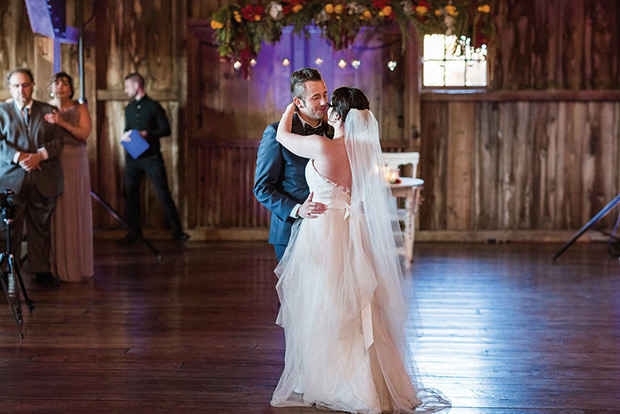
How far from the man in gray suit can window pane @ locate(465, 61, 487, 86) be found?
179 inches

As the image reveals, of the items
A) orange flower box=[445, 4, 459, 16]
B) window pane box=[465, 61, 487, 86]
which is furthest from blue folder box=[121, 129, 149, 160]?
window pane box=[465, 61, 487, 86]

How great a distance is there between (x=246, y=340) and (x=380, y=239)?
1.40 metres

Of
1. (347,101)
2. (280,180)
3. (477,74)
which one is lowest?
(280,180)

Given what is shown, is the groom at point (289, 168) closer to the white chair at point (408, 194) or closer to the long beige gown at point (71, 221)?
the white chair at point (408, 194)

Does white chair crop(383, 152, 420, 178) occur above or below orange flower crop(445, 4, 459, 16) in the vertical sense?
below

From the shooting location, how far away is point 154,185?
8.31m

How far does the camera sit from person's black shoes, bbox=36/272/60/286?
6117mm

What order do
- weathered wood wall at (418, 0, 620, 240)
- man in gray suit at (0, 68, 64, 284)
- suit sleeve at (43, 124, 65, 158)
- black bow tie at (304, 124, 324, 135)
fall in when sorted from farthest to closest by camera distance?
1. weathered wood wall at (418, 0, 620, 240)
2. suit sleeve at (43, 124, 65, 158)
3. man in gray suit at (0, 68, 64, 284)
4. black bow tie at (304, 124, 324, 135)

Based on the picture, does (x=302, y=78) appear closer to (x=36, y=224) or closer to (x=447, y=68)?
(x=36, y=224)

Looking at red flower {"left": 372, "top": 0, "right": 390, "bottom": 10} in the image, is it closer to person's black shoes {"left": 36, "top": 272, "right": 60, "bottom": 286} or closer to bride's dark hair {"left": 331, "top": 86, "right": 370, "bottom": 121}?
person's black shoes {"left": 36, "top": 272, "right": 60, "bottom": 286}

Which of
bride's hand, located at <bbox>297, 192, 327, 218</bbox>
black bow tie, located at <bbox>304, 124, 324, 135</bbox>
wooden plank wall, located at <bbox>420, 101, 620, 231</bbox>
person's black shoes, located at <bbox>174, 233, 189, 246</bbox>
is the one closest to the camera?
bride's hand, located at <bbox>297, 192, 327, 218</bbox>

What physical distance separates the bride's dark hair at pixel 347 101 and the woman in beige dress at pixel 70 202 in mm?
3428

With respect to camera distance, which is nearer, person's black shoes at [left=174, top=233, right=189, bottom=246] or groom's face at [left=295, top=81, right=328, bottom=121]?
groom's face at [left=295, top=81, right=328, bottom=121]

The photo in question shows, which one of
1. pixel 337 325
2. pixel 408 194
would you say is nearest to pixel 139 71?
pixel 408 194
